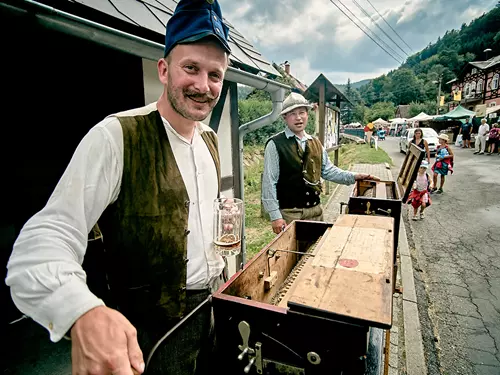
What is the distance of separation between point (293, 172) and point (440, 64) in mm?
91779

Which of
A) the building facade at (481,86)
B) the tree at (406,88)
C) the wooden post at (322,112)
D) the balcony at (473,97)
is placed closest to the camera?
the wooden post at (322,112)

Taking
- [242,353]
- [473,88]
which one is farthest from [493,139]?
[473,88]

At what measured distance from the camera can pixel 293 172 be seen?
10.9ft

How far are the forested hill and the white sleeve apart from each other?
62.3 metres

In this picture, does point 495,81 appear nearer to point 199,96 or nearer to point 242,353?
point 199,96

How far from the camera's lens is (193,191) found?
4.73 feet

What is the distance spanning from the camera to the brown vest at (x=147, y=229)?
3.99ft

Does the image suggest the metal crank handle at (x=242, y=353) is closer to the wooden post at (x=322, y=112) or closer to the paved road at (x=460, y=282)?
the paved road at (x=460, y=282)

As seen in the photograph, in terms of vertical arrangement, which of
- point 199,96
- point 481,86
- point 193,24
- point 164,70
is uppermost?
point 481,86

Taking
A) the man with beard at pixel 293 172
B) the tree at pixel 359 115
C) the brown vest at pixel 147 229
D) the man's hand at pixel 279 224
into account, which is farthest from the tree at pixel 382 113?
the brown vest at pixel 147 229

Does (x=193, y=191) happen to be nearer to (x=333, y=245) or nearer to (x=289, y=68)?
(x=333, y=245)

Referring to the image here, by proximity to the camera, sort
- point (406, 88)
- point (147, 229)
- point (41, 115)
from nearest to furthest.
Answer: point (147, 229), point (41, 115), point (406, 88)

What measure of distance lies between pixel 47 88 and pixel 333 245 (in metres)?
2.36

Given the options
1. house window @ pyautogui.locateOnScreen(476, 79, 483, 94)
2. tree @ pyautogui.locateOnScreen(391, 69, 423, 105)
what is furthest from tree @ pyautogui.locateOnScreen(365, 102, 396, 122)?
house window @ pyautogui.locateOnScreen(476, 79, 483, 94)
